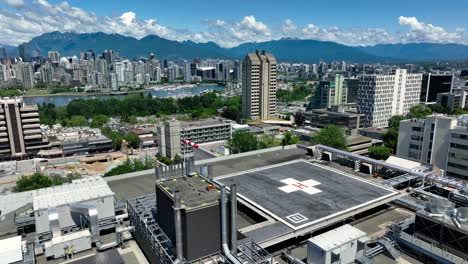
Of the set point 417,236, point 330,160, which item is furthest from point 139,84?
point 417,236

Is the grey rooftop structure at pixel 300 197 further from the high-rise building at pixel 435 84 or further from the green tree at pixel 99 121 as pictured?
the high-rise building at pixel 435 84

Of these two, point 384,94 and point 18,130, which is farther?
point 384,94

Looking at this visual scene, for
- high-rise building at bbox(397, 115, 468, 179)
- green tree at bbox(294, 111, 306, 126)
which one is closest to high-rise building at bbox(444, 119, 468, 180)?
high-rise building at bbox(397, 115, 468, 179)

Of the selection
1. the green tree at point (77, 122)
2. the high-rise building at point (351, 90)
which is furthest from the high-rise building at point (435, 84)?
the green tree at point (77, 122)

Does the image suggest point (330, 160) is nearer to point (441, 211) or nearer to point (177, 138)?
Answer: point (441, 211)

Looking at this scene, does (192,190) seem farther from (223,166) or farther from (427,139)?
(427,139)

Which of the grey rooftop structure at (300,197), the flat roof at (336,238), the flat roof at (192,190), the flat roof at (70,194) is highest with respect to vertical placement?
the flat roof at (192,190)

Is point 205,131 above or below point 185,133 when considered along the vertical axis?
below

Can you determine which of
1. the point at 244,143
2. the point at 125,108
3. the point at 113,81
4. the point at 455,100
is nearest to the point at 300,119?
the point at 244,143
